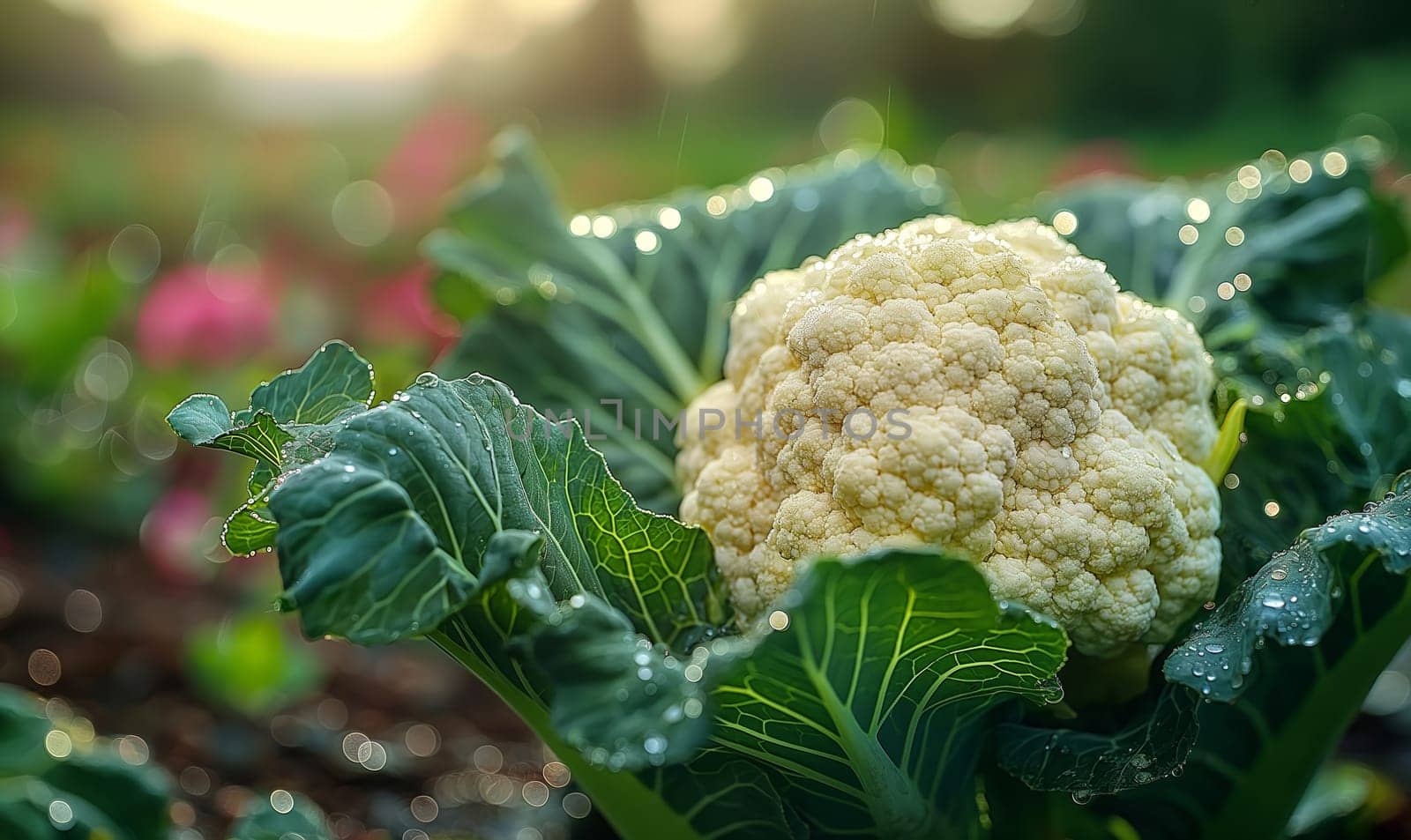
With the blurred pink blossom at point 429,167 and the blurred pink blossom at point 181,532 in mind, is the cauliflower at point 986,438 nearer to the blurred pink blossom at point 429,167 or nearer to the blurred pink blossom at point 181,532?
the blurred pink blossom at point 181,532

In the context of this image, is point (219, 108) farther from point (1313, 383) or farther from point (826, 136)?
point (1313, 383)

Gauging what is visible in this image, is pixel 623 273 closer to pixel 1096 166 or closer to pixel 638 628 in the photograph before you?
pixel 638 628

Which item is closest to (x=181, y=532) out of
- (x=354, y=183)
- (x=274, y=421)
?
(x=274, y=421)

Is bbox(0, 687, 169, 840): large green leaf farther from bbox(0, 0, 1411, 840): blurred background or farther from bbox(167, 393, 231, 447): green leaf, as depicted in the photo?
bbox(167, 393, 231, 447): green leaf

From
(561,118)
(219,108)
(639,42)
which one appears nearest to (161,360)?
(219,108)

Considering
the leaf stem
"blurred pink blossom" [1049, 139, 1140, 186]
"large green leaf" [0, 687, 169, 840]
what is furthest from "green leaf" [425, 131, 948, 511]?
"blurred pink blossom" [1049, 139, 1140, 186]
